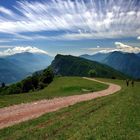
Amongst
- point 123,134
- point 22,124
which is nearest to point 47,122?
point 22,124

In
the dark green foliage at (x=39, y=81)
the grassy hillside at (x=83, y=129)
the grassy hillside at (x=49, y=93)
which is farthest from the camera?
the dark green foliage at (x=39, y=81)

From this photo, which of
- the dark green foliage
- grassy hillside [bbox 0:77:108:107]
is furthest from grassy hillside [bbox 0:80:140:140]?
the dark green foliage

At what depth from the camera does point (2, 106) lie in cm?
4212

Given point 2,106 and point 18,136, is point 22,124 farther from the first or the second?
point 2,106

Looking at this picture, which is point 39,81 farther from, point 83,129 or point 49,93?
point 83,129

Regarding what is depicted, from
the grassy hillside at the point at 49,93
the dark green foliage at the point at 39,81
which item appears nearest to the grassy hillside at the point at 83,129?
the grassy hillside at the point at 49,93

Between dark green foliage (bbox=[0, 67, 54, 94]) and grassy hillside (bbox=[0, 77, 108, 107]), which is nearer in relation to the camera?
grassy hillside (bbox=[0, 77, 108, 107])

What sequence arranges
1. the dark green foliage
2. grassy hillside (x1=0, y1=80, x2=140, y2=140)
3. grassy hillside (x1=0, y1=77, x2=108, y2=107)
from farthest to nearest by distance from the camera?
the dark green foliage < grassy hillside (x1=0, y1=77, x2=108, y2=107) < grassy hillside (x1=0, y1=80, x2=140, y2=140)

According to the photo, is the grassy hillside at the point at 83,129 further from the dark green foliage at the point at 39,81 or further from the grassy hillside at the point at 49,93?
the dark green foliage at the point at 39,81

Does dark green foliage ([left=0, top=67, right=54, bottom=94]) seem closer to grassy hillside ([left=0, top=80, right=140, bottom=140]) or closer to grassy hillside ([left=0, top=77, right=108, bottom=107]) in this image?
grassy hillside ([left=0, top=77, right=108, bottom=107])

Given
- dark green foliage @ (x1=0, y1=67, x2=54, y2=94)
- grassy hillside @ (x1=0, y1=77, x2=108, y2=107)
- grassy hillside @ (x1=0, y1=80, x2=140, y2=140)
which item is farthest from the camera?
dark green foliage @ (x1=0, y1=67, x2=54, y2=94)

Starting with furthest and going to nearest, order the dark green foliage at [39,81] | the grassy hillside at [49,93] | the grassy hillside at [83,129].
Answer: the dark green foliage at [39,81]
the grassy hillside at [49,93]
the grassy hillside at [83,129]

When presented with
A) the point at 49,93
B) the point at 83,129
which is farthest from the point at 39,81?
the point at 83,129

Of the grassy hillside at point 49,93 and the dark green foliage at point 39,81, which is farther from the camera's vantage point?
the dark green foliage at point 39,81
